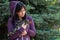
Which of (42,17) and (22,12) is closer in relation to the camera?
(22,12)

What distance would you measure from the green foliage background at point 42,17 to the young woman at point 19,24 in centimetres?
72

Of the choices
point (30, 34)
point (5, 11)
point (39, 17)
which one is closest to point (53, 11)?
point (39, 17)

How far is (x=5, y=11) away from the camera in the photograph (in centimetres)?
378

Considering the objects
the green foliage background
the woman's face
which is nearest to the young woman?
the woman's face

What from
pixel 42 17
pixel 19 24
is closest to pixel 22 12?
pixel 19 24

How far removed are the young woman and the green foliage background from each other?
0.72m

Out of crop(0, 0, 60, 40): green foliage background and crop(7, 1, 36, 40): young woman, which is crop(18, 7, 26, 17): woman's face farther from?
crop(0, 0, 60, 40): green foliage background

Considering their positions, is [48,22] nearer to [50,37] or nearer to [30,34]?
[50,37]

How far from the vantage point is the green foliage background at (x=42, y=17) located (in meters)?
3.79

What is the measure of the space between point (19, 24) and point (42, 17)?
41.6 inches

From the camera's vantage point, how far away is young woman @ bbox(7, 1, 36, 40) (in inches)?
113

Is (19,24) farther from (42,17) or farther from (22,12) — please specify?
(42,17)

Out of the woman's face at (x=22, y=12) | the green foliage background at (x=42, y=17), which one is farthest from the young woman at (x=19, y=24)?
the green foliage background at (x=42, y=17)

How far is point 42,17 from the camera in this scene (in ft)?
12.8
